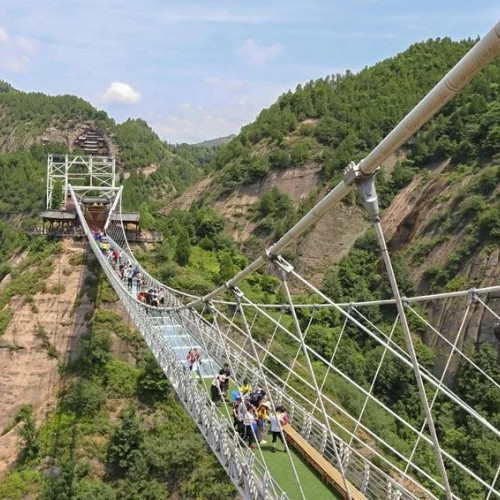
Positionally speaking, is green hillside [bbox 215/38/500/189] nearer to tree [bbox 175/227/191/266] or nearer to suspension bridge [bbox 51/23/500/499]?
tree [bbox 175/227/191/266]

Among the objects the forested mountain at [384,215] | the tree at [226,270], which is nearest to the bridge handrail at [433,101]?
the forested mountain at [384,215]

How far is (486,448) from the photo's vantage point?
20.5 meters

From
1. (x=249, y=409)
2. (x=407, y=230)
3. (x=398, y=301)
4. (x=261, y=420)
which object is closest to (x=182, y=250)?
(x=407, y=230)

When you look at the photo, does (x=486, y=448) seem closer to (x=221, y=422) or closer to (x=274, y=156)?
(x=221, y=422)

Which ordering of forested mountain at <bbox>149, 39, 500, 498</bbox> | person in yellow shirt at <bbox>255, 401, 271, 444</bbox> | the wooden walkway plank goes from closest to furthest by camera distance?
the wooden walkway plank → person in yellow shirt at <bbox>255, 401, 271, 444</bbox> → forested mountain at <bbox>149, 39, 500, 498</bbox>

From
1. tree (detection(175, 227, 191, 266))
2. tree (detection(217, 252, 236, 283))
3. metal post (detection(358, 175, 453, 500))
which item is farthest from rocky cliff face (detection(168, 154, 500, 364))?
metal post (detection(358, 175, 453, 500))

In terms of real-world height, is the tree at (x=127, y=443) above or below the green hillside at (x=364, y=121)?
below

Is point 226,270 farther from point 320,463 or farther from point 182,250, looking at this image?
point 320,463

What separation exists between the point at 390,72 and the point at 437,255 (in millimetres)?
28939

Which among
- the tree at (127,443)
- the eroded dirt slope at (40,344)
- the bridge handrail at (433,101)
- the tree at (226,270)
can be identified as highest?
the bridge handrail at (433,101)

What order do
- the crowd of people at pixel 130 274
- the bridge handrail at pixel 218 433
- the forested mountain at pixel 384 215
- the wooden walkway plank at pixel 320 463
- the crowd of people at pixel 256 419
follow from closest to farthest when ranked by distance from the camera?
the bridge handrail at pixel 218 433 → the wooden walkway plank at pixel 320 463 → the crowd of people at pixel 256 419 → the crowd of people at pixel 130 274 → the forested mountain at pixel 384 215

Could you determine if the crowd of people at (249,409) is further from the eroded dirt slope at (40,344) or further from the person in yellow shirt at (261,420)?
the eroded dirt slope at (40,344)

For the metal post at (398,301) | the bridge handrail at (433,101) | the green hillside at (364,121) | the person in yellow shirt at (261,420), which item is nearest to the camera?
the bridge handrail at (433,101)

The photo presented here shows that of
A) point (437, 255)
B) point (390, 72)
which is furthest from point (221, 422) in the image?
point (390, 72)
